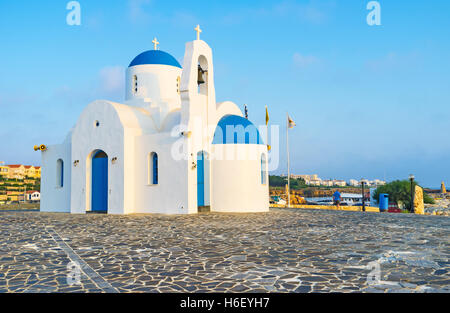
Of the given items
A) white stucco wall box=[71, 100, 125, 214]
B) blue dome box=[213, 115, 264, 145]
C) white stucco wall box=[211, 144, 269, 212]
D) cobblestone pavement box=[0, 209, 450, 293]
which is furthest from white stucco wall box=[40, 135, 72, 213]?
cobblestone pavement box=[0, 209, 450, 293]

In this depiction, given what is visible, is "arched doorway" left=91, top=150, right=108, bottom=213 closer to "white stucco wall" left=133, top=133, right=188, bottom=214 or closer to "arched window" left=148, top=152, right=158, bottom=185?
"white stucco wall" left=133, top=133, right=188, bottom=214

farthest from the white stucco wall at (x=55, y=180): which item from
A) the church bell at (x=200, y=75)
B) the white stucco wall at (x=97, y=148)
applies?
the church bell at (x=200, y=75)

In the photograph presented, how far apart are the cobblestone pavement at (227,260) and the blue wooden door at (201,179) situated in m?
7.97

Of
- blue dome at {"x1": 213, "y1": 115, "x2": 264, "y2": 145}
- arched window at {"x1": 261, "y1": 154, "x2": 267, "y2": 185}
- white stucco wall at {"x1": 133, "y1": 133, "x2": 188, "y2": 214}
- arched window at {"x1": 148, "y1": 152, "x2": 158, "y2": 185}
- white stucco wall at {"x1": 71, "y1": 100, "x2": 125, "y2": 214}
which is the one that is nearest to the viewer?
white stucco wall at {"x1": 133, "y1": 133, "x2": 188, "y2": 214}

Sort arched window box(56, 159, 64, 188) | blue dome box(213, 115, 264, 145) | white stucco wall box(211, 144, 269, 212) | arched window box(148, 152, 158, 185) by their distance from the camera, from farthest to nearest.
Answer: arched window box(56, 159, 64, 188) → blue dome box(213, 115, 264, 145) → white stucco wall box(211, 144, 269, 212) → arched window box(148, 152, 158, 185)

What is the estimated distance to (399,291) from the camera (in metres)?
4.80

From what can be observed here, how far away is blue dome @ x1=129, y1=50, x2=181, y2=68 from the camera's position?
23078 mm

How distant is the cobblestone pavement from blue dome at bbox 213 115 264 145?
909cm

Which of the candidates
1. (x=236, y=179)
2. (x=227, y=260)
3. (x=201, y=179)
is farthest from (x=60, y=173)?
(x=227, y=260)

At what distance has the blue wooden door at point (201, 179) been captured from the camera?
62.8 feet

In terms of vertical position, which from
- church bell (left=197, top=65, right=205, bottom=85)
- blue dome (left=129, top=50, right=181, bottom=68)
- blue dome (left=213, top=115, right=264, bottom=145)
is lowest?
blue dome (left=213, top=115, right=264, bottom=145)

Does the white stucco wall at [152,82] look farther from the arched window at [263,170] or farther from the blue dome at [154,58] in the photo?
the arched window at [263,170]

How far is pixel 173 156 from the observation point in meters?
18.3

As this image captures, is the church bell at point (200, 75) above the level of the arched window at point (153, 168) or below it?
above
